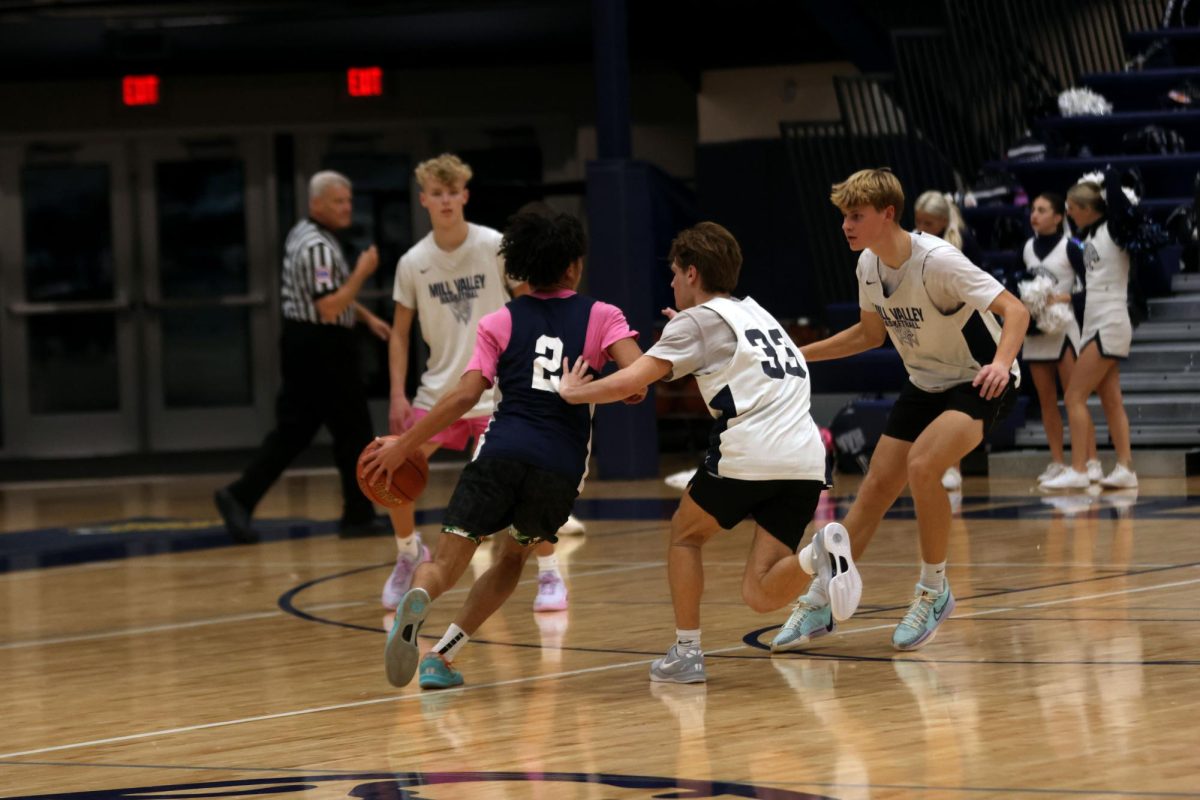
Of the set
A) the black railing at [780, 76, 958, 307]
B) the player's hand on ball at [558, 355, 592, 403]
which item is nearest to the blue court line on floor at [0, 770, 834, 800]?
the player's hand on ball at [558, 355, 592, 403]

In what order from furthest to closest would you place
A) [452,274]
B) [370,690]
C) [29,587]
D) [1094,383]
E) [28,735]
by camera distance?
[1094,383], [29,587], [452,274], [370,690], [28,735]

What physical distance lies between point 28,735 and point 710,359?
2.23 metres

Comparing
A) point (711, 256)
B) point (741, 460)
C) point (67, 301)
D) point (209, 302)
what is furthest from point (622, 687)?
point (67, 301)

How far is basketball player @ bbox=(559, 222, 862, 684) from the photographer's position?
5.71 metres

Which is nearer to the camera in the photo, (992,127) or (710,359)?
(710,359)

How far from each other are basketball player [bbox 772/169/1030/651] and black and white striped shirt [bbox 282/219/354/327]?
15.3ft

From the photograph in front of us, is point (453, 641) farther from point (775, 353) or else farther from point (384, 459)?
point (775, 353)

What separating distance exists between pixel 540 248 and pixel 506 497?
0.76m

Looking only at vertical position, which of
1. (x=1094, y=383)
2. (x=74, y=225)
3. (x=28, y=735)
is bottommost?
(x=28, y=735)

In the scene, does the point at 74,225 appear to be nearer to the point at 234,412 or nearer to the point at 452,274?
the point at 234,412

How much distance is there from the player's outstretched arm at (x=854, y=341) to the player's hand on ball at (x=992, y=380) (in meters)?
0.49

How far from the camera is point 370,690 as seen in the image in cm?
604

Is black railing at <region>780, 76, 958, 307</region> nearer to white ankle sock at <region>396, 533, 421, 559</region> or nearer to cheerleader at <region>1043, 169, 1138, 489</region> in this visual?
cheerleader at <region>1043, 169, 1138, 489</region>

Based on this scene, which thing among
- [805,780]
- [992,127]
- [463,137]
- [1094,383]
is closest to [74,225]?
[463,137]
